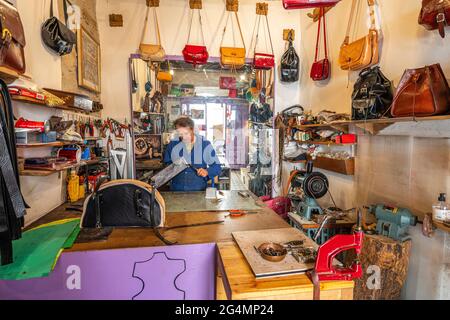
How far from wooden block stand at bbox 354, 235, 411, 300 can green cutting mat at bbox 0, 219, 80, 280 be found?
2.17m

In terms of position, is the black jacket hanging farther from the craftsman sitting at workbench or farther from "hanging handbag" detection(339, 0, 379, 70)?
"hanging handbag" detection(339, 0, 379, 70)

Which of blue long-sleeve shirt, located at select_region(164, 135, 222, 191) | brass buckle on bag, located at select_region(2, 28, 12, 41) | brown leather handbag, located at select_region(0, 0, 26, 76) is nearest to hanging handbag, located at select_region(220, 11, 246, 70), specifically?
blue long-sleeve shirt, located at select_region(164, 135, 222, 191)

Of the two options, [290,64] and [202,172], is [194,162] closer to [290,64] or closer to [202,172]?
[202,172]

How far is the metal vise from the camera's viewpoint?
1991 millimetres

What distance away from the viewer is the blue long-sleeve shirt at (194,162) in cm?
301

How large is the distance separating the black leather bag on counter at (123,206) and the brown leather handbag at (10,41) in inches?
32.8

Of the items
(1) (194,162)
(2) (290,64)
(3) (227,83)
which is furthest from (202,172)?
(2) (290,64)

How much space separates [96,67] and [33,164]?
2140 mm

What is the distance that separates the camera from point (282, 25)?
160 inches

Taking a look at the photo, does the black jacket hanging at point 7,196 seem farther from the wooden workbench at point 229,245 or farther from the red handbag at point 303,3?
the red handbag at point 303,3

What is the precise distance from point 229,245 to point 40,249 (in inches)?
42.4

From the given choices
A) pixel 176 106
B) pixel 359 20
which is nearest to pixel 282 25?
pixel 359 20

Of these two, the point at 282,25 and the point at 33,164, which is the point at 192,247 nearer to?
the point at 33,164

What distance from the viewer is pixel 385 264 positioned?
6.50 ft
